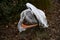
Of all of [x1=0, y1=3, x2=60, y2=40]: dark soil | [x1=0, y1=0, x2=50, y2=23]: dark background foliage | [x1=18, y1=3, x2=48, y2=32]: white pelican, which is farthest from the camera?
[x1=0, y1=0, x2=50, y2=23]: dark background foliage

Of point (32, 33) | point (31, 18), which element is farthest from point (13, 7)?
point (32, 33)

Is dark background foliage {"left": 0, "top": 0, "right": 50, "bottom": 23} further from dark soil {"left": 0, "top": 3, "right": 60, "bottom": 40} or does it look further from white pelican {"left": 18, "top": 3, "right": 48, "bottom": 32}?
white pelican {"left": 18, "top": 3, "right": 48, "bottom": 32}

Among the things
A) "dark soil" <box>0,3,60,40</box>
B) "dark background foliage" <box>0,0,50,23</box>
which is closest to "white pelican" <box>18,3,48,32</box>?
"dark soil" <box>0,3,60,40</box>

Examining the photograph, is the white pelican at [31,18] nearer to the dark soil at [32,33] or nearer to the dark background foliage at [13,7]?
the dark soil at [32,33]

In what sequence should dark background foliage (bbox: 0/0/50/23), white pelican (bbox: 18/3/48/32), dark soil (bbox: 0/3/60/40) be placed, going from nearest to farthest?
dark soil (bbox: 0/3/60/40), white pelican (bbox: 18/3/48/32), dark background foliage (bbox: 0/0/50/23)

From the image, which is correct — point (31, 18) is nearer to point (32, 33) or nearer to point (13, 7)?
point (32, 33)

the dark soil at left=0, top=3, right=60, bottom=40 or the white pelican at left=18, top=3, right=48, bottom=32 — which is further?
the white pelican at left=18, top=3, right=48, bottom=32

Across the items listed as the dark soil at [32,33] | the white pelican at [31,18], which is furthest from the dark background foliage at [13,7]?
the white pelican at [31,18]

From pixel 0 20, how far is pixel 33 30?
825mm

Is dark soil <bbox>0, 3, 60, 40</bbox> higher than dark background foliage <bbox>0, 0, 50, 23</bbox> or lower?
lower

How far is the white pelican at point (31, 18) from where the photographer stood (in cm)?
492

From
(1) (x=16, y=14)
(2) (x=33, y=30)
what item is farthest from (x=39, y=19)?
(1) (x=16, y=14)

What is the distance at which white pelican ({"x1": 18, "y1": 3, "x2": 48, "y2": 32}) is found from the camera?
4.92m

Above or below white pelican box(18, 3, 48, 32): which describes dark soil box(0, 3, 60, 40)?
below
